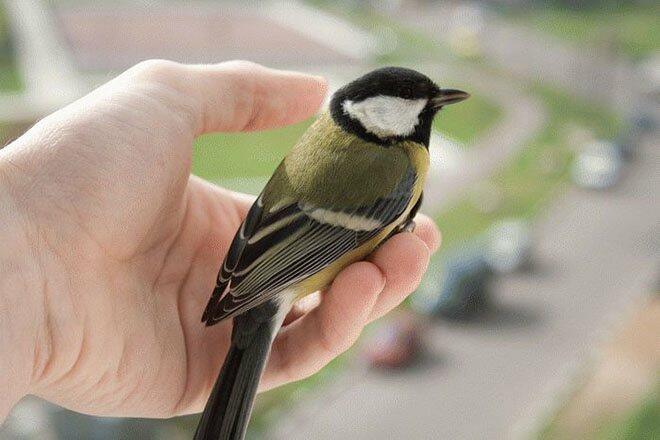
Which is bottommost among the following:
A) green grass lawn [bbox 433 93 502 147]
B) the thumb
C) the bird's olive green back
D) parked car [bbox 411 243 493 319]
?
parked car [bbox 411 243 493 319]

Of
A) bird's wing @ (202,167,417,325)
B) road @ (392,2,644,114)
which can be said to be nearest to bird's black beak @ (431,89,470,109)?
bird's wing @ (202,167,417,325)

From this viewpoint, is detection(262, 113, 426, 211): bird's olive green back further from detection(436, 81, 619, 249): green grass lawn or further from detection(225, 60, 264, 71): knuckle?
detection(436, 81, 619, 249): green grass lawn

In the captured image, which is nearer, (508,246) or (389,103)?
(389,103)

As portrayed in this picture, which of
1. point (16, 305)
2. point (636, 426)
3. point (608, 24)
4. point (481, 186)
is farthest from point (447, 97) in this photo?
point (608, 24)

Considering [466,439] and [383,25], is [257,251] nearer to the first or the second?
[466,439]

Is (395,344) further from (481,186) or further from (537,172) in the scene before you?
(537,172)

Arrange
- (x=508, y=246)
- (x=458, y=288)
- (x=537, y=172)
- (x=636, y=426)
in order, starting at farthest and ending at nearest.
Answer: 1. (x=537, y=172)
2. (x=508, y=246)
3. (x=458, y=288)
4. (x=636, y=426)
